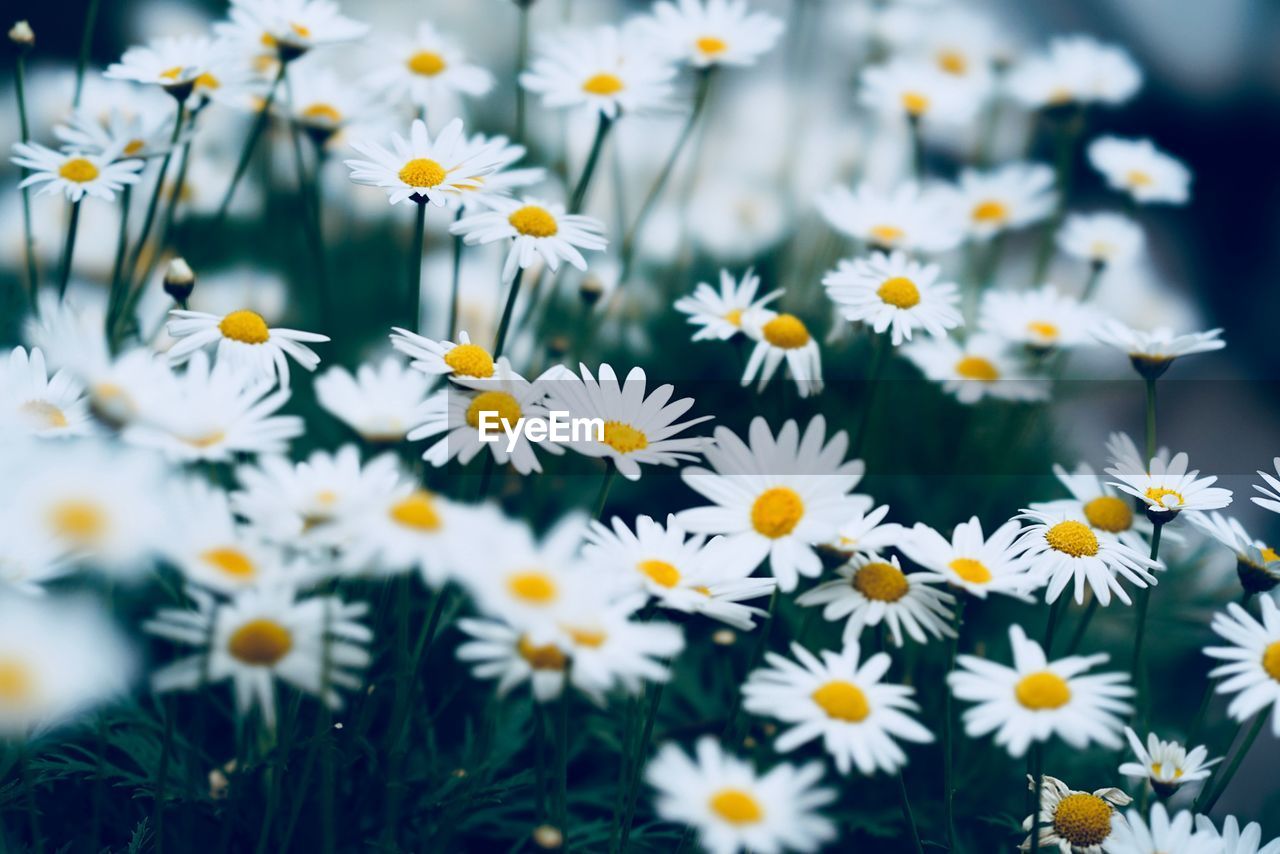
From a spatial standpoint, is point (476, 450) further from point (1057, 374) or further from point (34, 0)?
point (34, 0)

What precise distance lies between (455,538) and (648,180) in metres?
1.69

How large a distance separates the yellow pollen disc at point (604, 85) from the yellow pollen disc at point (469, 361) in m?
0.54

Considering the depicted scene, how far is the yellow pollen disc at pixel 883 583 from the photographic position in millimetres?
915

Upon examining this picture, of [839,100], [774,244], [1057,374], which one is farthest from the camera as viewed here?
[839,100]

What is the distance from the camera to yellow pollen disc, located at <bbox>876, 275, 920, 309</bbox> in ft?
3.79

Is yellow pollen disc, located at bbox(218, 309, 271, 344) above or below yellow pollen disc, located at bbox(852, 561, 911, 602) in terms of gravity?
above

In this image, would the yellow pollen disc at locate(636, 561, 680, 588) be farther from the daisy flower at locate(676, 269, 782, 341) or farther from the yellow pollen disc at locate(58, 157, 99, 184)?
the yellow pollen disc at locate(58, 157, 99, 184)

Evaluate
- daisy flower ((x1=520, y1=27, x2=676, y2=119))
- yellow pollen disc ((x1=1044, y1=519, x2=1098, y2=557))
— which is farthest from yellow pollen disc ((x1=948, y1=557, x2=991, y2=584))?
daisy flower ((x1=520, y1=27, x2=676, y2=119))

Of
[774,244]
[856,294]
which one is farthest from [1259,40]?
[856,294]

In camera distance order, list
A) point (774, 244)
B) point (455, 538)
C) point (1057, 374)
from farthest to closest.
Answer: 1. point (774, 244)
2. point (1057, 374)
3. point (455, 538)

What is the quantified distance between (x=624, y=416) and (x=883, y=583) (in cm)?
25

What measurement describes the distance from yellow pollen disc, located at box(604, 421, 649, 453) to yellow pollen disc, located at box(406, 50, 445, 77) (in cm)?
74

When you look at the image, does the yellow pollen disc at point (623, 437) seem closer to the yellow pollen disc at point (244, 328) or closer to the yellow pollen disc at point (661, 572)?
the yellow pollen disc at point (661, 572)

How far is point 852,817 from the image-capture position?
1.15m
